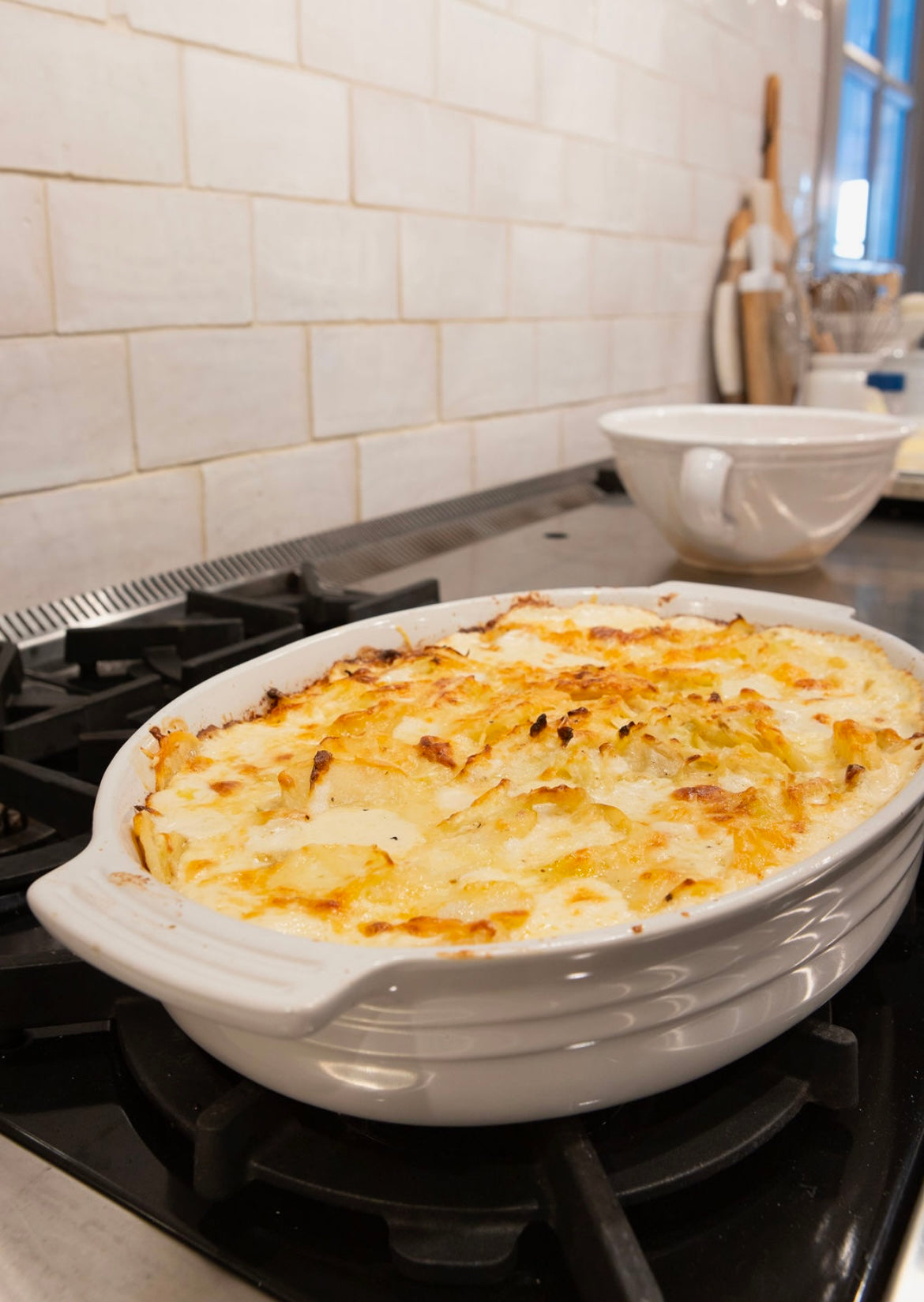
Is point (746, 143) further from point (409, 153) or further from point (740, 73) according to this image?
point (409, 153)

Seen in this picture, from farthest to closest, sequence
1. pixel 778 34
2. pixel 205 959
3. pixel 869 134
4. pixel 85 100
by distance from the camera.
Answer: pixel 869 134, pixel 778 34, pixel 85 100, pixel 205 959

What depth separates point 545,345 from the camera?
182cm

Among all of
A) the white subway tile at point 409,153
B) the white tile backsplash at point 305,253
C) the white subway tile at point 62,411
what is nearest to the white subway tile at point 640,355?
the white tile backsplash at point 305,253

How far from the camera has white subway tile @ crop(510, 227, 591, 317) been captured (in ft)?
5.61

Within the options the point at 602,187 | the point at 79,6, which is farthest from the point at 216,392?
the point at 602,187

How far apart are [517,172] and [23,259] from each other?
0.93 meters

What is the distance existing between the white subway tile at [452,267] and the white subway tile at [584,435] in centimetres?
31

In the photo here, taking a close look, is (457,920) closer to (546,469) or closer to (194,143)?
(194,143)

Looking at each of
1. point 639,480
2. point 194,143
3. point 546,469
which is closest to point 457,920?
point 639,480

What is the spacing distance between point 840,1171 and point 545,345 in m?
1.55

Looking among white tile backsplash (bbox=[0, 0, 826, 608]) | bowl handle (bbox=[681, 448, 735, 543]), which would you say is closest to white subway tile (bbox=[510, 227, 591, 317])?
white tile backsplash (bbox=[0, 0, 826, 608])

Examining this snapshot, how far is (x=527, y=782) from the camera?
1.97 ft

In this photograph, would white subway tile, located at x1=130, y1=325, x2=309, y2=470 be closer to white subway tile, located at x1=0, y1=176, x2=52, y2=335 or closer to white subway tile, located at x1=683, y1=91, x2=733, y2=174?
white subway tile, located at x1=0, y1=176, x2=52, y2=335

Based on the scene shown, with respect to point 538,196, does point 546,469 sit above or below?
below
